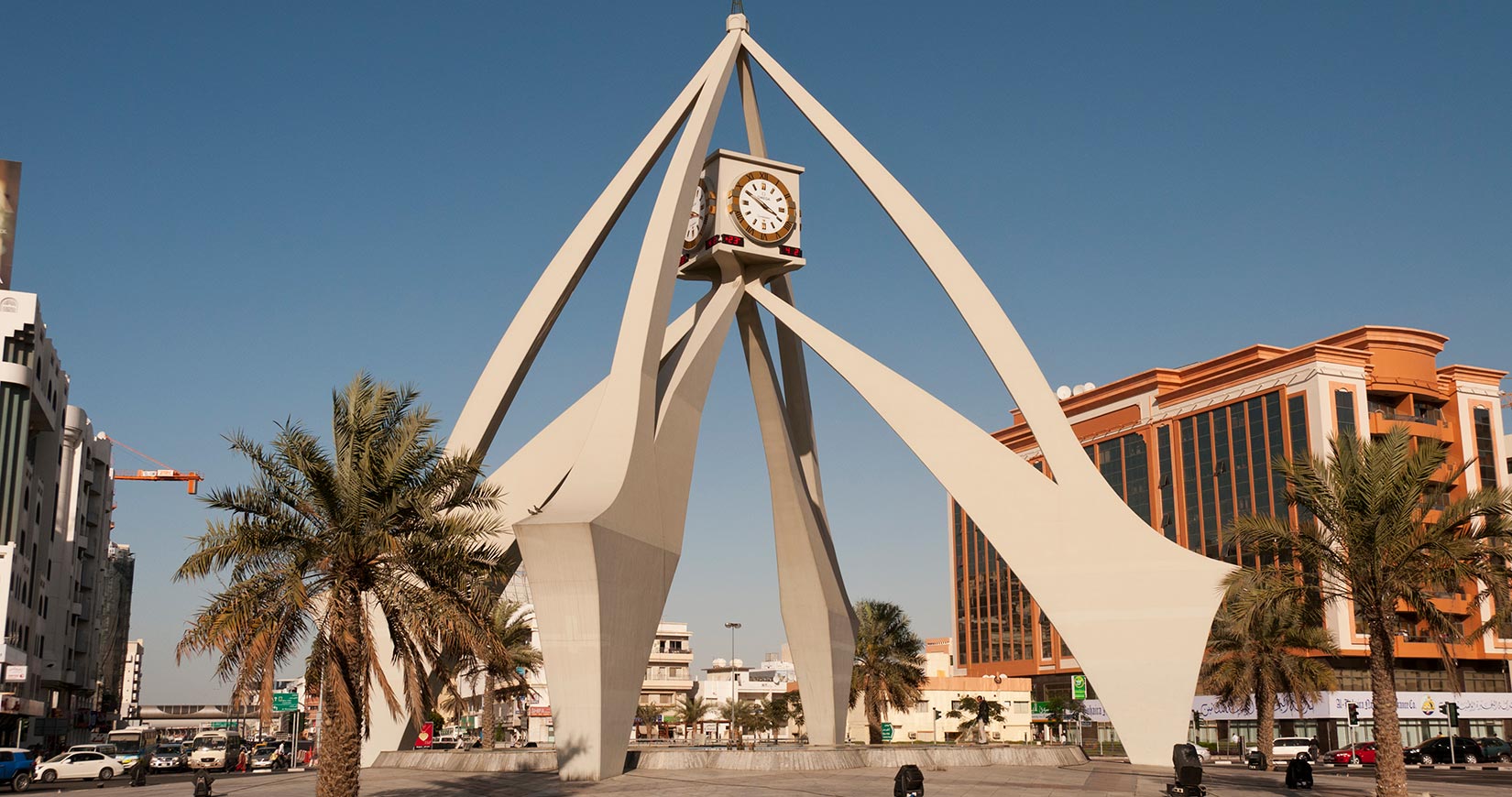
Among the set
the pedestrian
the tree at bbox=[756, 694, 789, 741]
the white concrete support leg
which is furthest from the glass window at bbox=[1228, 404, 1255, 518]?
the pedestrian

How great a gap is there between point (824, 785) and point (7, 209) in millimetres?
54445

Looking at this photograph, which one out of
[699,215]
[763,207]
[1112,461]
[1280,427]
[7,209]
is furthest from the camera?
[1112,461]

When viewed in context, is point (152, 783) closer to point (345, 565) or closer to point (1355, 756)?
point (345, 565)

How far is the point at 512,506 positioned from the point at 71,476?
2078 inches

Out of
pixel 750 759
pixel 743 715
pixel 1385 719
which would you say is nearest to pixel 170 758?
pixel 750 759

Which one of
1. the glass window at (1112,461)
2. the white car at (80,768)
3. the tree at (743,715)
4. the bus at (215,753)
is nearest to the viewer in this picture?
the white car at (80,768)

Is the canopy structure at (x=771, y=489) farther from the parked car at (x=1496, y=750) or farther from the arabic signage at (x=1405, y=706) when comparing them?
the arabic signage at (x=1405, y=706)

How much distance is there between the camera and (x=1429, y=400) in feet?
243

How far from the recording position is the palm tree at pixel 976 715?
232 ft

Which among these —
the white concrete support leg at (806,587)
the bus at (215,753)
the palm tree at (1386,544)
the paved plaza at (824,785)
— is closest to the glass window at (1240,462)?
the paved plaza at (824,785)

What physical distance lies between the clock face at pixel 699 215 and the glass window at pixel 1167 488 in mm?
53753

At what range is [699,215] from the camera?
113ft

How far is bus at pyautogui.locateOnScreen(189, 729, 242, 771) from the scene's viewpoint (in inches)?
1711

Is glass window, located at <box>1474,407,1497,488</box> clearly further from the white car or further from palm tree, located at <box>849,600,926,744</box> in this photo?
the white car
